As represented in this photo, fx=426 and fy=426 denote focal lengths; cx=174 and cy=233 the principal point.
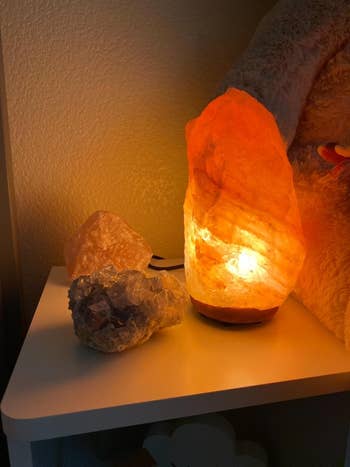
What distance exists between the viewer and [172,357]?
46 cm

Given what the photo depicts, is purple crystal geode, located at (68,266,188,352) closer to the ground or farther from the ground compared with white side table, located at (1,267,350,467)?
farther from the ground

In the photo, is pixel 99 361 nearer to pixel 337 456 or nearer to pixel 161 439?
pixel 161 439

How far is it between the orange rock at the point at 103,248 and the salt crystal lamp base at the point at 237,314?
15 centimetres

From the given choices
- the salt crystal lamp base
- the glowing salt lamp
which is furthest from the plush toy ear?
the salt crystal lamp base

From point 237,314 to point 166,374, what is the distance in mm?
117

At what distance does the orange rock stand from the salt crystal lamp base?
5.8 inches

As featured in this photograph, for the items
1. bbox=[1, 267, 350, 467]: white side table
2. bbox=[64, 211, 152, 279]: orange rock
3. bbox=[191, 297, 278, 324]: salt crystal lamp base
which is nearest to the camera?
bbox=[1, 267, 350, 467]: white side table

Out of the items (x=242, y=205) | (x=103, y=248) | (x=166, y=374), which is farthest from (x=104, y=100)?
(x=166, y=374)

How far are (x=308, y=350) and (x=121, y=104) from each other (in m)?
0.48

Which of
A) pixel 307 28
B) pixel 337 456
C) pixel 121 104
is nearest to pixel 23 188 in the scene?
pixel 121 104

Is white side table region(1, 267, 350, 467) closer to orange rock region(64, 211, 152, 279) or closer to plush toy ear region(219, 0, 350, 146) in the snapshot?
orange rock region(64, 211, 152, 279)

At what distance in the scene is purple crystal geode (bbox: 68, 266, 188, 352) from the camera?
449mm

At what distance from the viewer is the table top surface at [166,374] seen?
381 millimetres

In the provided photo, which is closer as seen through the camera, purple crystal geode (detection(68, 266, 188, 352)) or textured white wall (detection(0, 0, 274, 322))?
purple crystal geode (detection(68, 266, 188, 352))
